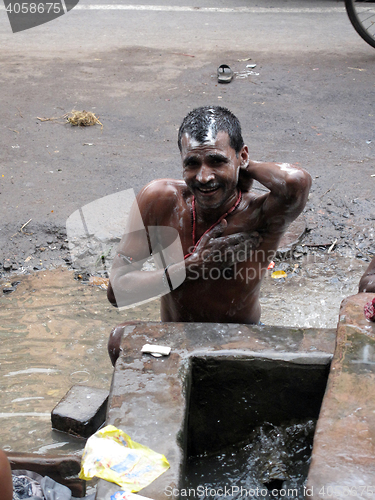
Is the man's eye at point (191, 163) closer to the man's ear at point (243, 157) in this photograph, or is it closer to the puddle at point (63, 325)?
the man's ear at point (243, 157)

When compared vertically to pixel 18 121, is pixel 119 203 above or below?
below

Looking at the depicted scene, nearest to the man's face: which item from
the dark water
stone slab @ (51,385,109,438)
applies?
the dark water

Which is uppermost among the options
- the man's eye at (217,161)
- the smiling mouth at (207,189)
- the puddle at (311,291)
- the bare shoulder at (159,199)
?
the man's eye at (217,161)

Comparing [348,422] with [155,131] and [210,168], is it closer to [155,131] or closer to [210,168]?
[210,168]

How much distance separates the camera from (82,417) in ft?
8.82

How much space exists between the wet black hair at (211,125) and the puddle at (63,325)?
5.30 feet

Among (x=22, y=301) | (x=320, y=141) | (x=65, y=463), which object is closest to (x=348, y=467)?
(x=65, y=463)

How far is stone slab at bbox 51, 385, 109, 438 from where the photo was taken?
2693 millimetres

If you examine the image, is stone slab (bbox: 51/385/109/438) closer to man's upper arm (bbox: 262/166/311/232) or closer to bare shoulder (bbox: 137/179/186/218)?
bare shoulder (bbox: 137/179/186/218)

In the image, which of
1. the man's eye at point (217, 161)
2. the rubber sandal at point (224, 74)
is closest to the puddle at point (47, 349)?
the man's eye at point (217, 161)

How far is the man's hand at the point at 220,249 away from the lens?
234cm

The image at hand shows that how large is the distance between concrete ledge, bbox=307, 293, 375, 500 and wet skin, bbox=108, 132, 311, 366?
1.71 ft

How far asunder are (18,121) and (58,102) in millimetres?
684

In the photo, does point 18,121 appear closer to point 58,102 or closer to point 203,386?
point 58,102
